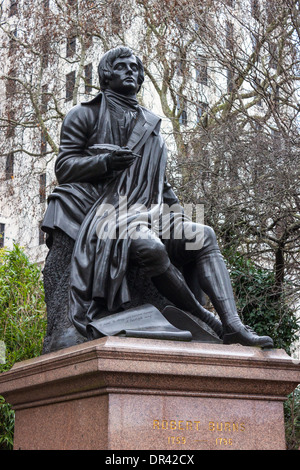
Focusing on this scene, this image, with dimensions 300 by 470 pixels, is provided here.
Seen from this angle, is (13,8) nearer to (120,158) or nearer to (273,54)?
(273,54)

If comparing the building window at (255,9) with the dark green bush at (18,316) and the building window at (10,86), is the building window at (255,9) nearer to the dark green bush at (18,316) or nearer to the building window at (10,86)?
the dark green bush at (18,316)

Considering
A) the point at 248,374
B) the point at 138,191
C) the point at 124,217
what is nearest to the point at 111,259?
the point at 124,217

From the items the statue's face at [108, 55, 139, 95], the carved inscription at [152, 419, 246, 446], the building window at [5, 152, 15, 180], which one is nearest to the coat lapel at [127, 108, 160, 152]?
the statue's face at [108, 55, 139, 95]

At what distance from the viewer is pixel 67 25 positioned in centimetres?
2028

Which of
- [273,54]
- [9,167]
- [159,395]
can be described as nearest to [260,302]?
[273,54]

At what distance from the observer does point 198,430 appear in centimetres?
476

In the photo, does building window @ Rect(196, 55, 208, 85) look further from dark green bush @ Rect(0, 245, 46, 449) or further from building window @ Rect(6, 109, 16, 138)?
dark green bush @ Rect(0, 245, 46, 449)

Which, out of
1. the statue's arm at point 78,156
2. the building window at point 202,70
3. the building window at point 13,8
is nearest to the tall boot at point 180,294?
the statue's arm at point 78,156

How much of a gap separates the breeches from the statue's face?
1310 mm

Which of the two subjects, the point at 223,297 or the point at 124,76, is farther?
the point at 124,76

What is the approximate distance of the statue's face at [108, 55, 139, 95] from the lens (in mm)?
6152

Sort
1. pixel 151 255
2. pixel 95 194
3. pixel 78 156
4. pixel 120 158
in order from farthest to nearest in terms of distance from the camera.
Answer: pixel 78 156 → pixel 95 194 → pixel 120 158 → pixel 151 255

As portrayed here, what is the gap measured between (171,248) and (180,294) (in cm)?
36

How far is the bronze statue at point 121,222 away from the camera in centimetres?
532
